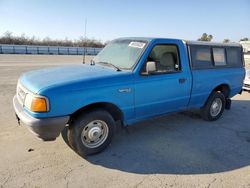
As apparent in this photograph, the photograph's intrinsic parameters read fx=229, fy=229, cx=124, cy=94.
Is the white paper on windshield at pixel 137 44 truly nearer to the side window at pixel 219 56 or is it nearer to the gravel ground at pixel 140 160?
the gravel ground at pixel 140 160

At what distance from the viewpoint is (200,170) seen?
3467 mm

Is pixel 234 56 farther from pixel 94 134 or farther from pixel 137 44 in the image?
pixel 94 134

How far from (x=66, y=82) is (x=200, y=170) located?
94.4 inches

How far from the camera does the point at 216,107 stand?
19.1ft

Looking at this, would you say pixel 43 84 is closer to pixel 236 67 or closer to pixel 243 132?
pixel 243 132

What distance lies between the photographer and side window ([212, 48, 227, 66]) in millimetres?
5492

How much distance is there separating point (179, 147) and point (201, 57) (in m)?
2.15

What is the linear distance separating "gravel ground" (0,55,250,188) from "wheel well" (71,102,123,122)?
1.93ft

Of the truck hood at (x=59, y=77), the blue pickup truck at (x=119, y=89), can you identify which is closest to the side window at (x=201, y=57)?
the blue pickup truck at (x=119, y=89)

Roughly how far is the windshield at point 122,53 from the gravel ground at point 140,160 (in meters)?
1.47

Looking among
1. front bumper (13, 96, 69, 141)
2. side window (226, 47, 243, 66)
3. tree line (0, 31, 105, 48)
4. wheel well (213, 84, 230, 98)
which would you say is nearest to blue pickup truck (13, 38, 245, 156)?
front bumper (13, 96, 69, 141)

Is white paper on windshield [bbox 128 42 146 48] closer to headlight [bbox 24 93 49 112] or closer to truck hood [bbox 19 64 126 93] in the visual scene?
truck hood [bbox 19 64 126 93]

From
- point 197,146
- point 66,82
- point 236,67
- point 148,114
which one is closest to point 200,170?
point 197,146

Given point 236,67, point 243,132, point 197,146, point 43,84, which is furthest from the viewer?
point 236,67
